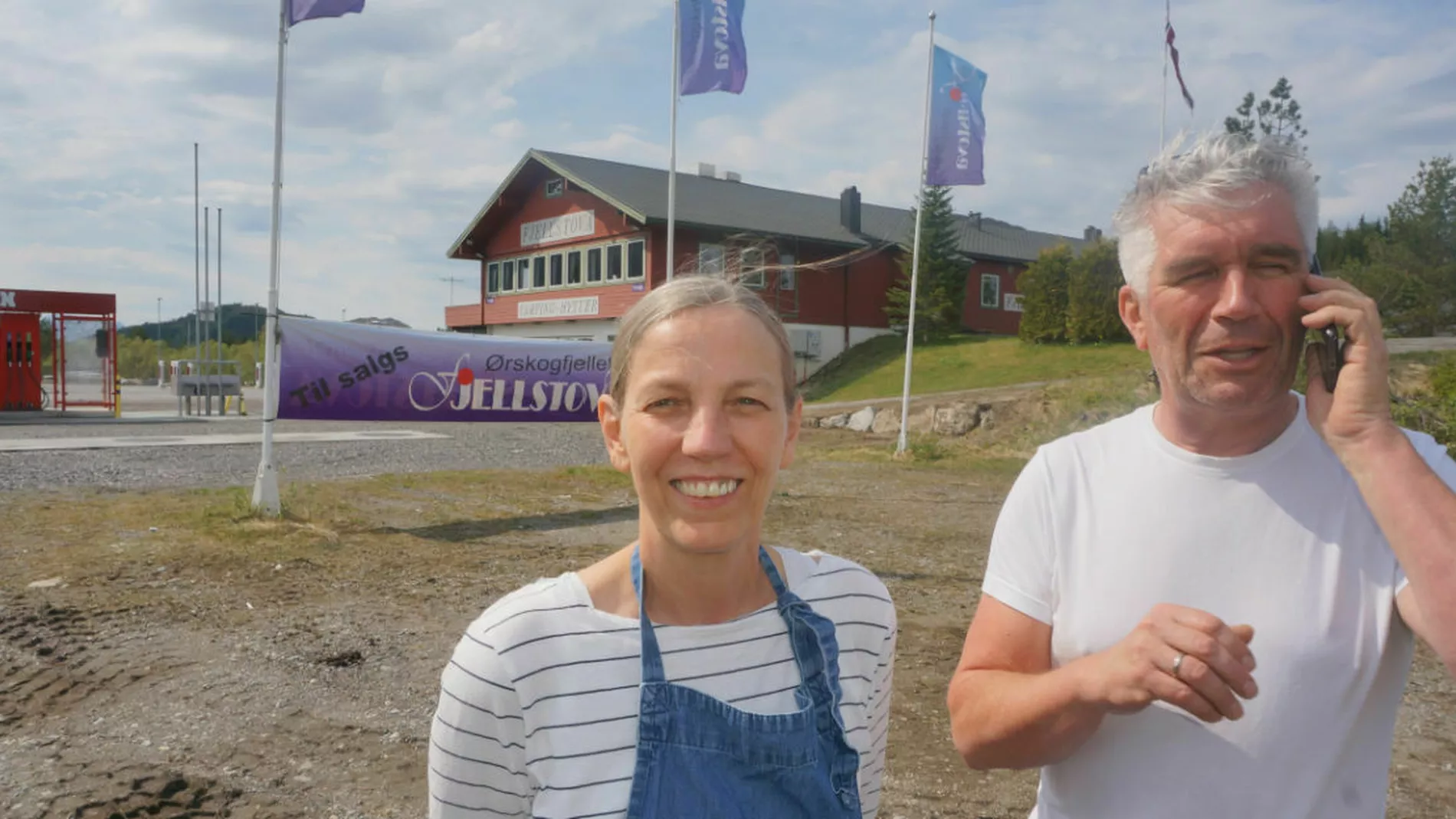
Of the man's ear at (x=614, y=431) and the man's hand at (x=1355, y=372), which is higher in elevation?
the man's hand at (x=1355, y=372)

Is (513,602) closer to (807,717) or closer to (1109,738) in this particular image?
(807,717)

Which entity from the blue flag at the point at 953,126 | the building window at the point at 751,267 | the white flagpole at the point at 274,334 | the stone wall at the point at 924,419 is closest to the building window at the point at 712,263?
the building window at the point at 751,267

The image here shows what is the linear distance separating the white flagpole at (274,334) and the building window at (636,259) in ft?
71.3

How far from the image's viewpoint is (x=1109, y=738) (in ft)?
5.79

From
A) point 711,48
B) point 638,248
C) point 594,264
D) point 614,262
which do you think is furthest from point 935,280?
point 711,48

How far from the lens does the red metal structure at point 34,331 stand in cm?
2241

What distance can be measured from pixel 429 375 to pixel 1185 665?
8848mm

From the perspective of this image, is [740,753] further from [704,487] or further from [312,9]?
[312,9]

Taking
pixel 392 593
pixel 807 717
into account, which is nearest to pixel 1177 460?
pixel 807 717

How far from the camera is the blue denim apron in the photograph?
5.10ft

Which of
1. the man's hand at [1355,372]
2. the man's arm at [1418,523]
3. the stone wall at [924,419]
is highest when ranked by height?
the man's hand at [1355,372]

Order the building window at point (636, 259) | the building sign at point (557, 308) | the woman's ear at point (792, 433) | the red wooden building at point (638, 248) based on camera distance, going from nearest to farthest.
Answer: the woman's ear at point (792, 433) < the building window at point (636, 259) < the red wooden building at point (638, 248) < the building sign at point (557, 308)

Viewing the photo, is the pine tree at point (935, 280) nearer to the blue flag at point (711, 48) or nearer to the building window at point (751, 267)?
the blue flag at point (711, 48)

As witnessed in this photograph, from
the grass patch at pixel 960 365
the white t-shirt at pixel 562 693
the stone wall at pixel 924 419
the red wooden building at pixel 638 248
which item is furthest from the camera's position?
the red wooden building at pixel 638 248
